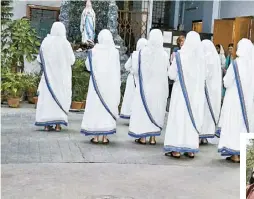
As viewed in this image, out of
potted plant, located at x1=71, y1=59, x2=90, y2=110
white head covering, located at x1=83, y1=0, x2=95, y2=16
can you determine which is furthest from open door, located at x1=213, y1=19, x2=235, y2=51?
potted plant, located at x1=71, y1=59, x2=90, y2=110

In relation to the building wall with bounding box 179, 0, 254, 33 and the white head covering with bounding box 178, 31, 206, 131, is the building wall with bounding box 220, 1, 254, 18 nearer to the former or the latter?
the building wall with bounding box 179, 0, 254, 33

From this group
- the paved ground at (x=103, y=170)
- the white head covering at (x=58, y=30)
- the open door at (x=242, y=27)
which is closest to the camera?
the paved ground at (x=103, y=170)

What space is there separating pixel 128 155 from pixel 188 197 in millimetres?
1672

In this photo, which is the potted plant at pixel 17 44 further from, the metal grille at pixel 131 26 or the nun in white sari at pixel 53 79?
the metal grille at pixel 131 26

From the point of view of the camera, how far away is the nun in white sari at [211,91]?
6.68 metres

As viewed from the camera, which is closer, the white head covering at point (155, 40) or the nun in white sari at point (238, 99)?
the nun in white sari at point (238, 99)

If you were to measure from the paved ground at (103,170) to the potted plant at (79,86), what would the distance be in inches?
105

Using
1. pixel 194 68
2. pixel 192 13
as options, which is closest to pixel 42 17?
pixel 192 13

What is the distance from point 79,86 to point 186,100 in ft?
14.2

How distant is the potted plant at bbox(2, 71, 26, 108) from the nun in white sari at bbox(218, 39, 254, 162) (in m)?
4.89

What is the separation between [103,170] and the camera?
5.04 m

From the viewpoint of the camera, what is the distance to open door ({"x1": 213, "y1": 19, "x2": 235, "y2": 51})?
41.8ft

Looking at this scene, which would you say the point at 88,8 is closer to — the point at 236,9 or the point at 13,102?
the point at 13,102

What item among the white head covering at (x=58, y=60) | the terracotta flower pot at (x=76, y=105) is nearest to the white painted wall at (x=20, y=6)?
the terracotta flower pot at (x=76, y=105)
